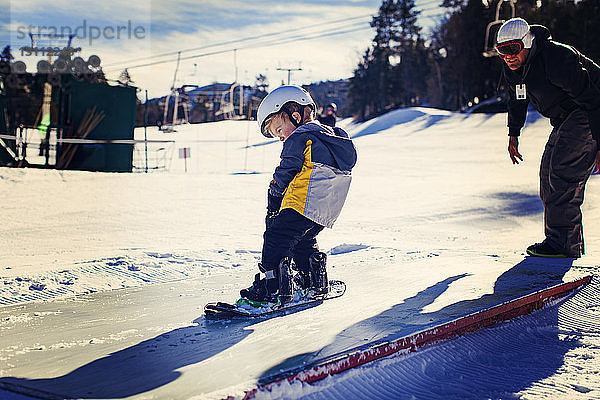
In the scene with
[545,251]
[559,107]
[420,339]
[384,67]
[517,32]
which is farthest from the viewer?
[384,67]

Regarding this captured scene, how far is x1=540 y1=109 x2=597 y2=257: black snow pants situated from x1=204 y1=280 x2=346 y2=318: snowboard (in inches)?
87.0

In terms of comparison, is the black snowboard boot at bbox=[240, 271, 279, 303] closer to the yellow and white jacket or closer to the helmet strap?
the yellow and white jacket

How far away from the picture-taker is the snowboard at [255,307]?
2.68 m

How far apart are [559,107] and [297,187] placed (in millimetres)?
2424

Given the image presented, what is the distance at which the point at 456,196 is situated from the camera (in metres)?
9.34

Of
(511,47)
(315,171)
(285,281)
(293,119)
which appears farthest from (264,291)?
(511,47)

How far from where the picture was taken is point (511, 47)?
13.2ft

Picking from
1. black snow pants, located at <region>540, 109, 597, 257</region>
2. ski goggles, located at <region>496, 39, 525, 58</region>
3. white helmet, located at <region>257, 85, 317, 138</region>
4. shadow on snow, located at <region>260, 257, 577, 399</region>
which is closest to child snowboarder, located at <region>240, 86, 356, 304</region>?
white helmet, located at <region>257, 85, 317, 138</region>

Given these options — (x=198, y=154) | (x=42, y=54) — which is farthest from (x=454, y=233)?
(x=198, y=154)

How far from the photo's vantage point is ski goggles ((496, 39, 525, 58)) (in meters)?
4.00

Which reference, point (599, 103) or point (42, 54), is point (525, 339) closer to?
point (599, 103)

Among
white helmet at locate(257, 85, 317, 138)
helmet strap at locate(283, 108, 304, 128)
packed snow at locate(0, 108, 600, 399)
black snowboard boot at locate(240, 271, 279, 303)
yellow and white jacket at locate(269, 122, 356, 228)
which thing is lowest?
packed snow at locate(0, 108, 600, 399)

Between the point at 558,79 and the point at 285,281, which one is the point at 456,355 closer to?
the point at 285,281

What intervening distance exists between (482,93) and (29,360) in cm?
3881
